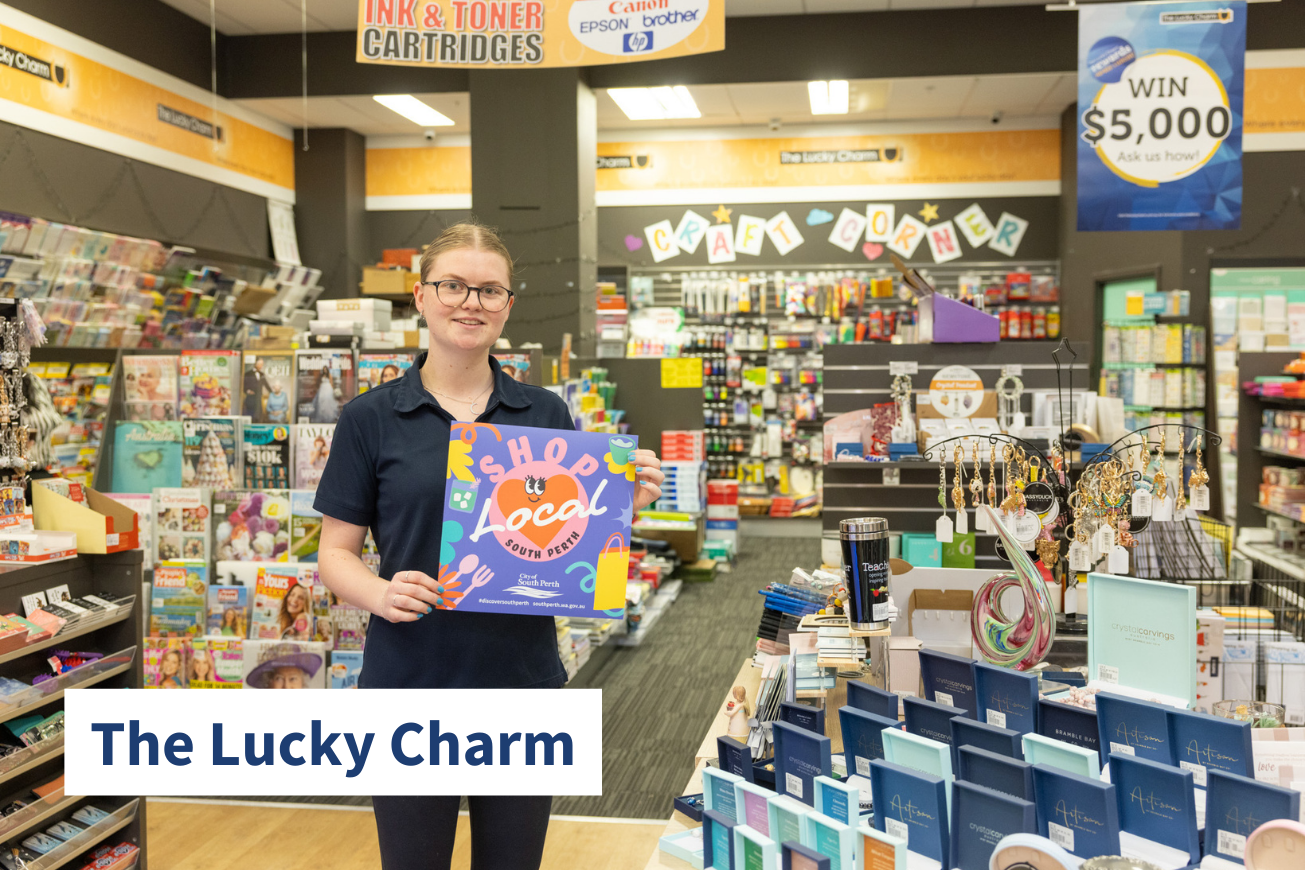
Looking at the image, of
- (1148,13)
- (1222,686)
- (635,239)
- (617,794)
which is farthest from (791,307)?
(1222,686)

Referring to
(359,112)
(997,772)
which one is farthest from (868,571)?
(359,112)

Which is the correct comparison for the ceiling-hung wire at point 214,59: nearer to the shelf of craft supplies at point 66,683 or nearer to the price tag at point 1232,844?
the shelf of craft supplies at point 66,683

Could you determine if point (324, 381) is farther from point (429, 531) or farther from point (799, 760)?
point (799, 760)

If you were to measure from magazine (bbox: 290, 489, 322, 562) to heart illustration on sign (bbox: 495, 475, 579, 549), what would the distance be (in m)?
2.81

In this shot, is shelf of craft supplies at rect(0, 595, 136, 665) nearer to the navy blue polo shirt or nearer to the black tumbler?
the navy blue polo shirt

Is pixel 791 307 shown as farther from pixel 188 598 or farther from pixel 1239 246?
pixel 188 598

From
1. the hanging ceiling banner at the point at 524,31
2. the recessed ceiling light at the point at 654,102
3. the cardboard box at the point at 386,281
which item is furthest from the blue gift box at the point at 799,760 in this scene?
the cardboard box at the point at 386,281

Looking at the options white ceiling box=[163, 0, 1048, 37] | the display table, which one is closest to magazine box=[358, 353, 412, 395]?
the display table

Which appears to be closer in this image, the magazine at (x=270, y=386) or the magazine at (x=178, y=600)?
the magazine at (x=178, y=600)

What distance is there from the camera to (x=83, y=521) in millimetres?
2965

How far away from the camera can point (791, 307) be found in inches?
385

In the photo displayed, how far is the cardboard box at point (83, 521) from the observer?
2959 mm

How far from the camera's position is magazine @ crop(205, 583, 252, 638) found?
165 inches

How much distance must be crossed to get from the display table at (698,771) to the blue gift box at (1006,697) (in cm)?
58
